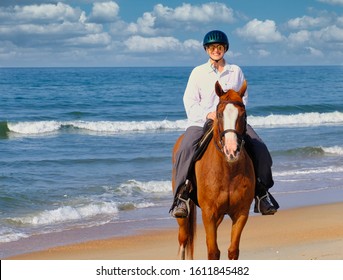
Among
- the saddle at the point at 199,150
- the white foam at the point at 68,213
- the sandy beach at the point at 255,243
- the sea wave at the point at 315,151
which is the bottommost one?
the sandy beach at the point at 255,243

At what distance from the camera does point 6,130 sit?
28.9 meters

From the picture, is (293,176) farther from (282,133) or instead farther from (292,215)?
(282,133)

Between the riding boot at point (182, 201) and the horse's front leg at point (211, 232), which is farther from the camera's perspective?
the riding boot at point (182, 201)

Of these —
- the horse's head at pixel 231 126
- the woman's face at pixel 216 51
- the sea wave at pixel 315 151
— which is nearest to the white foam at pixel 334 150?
the sea wave at pixel 315 151

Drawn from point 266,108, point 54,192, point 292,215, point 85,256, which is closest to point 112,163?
point 54,192

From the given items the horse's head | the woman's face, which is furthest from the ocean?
the horse's head

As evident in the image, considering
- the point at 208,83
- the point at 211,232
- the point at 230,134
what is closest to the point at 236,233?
the point at 211,232

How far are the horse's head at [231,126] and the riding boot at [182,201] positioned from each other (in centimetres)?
87

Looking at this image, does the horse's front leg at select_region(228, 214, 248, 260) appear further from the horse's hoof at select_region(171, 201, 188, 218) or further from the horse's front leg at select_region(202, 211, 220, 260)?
the horse's hoof at select_region(171, 201, 188, 218)

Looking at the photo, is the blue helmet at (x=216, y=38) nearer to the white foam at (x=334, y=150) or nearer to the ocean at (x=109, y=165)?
the ocean at (x=109, y=165)

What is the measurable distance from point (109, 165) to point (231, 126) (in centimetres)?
1258

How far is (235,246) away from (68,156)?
14.1m

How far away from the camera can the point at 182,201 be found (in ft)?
22.9

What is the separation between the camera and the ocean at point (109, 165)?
11.8m
